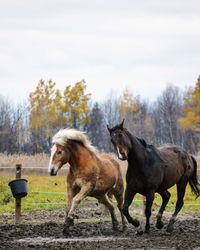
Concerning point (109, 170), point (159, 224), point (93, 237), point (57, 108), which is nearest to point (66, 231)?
point (93, 237)

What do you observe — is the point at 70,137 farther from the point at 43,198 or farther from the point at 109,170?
the point at 43,198

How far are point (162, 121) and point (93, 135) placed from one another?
14.1 metres

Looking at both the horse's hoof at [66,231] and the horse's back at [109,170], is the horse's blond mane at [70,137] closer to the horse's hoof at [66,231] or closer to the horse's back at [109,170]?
the horse's back at [109,170]

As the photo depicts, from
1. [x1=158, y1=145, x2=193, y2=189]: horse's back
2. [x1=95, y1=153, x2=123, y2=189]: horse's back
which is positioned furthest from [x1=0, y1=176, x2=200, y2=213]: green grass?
[x1=158, y1=145, x2=193, y2=189]: horse's back

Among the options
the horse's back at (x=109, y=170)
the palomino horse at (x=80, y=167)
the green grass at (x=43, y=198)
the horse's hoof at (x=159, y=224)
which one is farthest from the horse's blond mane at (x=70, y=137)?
the green grass at (x=43, y=198)

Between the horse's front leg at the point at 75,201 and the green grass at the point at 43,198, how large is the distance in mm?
6177

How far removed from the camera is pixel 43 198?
67.4ft

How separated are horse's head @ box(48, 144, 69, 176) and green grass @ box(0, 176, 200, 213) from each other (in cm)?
600

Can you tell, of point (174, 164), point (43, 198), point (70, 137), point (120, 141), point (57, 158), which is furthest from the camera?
point (43, 198)

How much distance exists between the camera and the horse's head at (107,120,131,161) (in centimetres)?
1108

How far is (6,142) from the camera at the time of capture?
5997cm

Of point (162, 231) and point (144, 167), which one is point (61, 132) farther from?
point (162, 231)

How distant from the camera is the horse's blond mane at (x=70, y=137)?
39.1ft

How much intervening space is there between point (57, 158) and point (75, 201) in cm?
96
